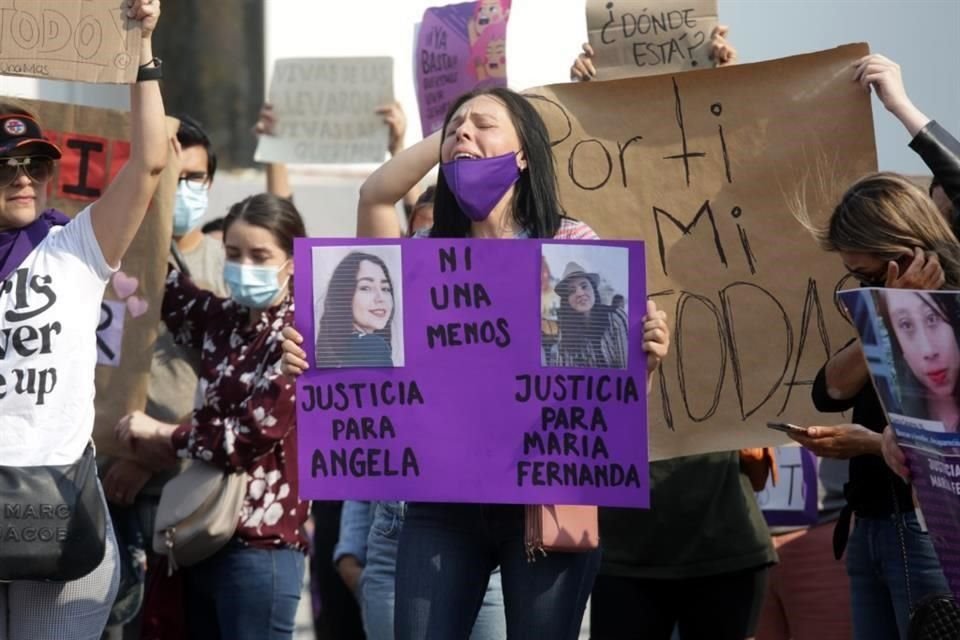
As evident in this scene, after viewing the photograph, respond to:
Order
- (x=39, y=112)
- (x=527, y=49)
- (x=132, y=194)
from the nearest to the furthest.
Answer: (x=132, y=194) < (x=39, y=112) < (x=527, y=49)

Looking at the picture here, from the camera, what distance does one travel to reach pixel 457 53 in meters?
6.01

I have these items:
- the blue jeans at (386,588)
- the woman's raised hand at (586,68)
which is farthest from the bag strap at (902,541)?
the woman's raised hand at (586,68)

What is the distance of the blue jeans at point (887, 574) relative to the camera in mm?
3986

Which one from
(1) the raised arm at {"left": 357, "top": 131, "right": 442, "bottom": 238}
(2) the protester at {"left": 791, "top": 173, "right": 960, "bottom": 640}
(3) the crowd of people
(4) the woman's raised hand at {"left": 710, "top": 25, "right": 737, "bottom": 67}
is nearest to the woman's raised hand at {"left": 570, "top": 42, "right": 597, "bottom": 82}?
(3) the crowd of people

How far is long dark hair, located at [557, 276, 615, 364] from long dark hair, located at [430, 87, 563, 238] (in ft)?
0.73

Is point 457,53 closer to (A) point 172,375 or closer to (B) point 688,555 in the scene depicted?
(A) point 172,375

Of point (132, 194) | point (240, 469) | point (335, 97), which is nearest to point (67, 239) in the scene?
point (132, 194)

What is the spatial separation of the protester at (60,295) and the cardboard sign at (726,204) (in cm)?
125

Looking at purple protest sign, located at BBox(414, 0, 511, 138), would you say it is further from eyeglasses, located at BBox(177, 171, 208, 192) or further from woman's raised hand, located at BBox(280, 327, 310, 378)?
woman's raised hand, located at BBox(280, 327, 310, 378)

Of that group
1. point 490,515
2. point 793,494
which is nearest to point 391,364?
point 490,515

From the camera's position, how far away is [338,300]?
12.8 ft

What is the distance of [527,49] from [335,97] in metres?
1.22

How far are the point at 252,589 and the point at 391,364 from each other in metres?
1.28

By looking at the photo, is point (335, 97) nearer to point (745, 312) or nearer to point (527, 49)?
point (527, 49)
